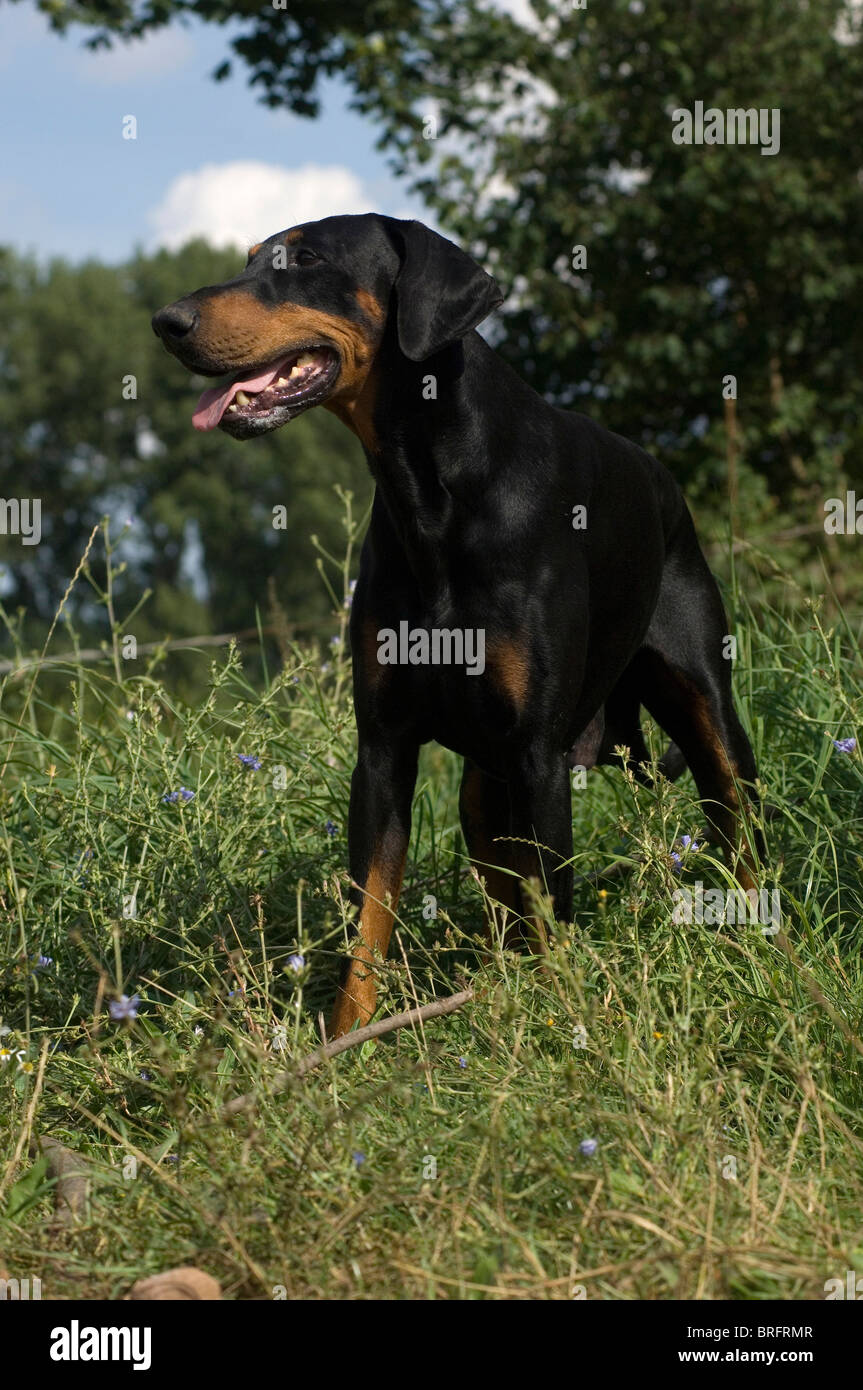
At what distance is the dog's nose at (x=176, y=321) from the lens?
3135mm

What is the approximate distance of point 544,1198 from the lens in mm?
2377

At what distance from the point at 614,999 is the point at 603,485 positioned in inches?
57.3

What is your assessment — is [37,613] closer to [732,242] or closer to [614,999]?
[732,242]

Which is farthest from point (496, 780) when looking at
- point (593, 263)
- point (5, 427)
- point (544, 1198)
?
point (5, 427)

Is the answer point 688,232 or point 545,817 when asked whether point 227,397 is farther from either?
point 688,232

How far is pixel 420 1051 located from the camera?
2.92m

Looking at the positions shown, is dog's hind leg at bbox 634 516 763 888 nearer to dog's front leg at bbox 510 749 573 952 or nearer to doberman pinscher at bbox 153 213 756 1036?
doberman pinscher at bbox 153 213 756 1036

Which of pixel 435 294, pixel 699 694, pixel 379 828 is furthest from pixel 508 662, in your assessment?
pixel 699 694

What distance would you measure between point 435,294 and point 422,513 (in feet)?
1.64

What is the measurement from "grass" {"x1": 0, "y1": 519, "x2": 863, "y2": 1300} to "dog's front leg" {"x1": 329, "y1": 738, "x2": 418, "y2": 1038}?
0.41 feet

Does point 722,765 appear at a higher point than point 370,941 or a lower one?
higher
